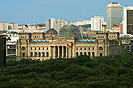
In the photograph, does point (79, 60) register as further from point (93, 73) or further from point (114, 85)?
point (114, 85)

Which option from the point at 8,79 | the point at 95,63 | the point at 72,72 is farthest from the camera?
the point at 95,63

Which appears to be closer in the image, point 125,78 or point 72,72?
point 125,78

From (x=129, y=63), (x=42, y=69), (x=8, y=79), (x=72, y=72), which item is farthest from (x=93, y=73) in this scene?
(x=129, y=63)

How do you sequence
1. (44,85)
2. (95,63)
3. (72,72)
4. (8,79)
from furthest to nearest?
(95,63)
(72,72)
(8,79)
(44,85)

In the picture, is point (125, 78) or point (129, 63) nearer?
point (125, 78)

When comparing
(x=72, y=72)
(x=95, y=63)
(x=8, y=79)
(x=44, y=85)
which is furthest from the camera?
(x=95, y=63)

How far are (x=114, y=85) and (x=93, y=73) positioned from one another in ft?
68.8

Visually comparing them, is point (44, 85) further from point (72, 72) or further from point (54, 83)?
point (72, 72)

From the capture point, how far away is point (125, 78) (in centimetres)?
11769

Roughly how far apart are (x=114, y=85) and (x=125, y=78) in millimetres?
10980

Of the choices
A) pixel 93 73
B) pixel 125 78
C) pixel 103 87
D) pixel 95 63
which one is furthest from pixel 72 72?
pixel 95 63

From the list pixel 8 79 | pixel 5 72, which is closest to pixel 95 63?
pixel 5 72

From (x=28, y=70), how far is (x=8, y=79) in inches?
672

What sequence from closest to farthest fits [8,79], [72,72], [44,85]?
[44,85]
[8,79]
[72,72]
